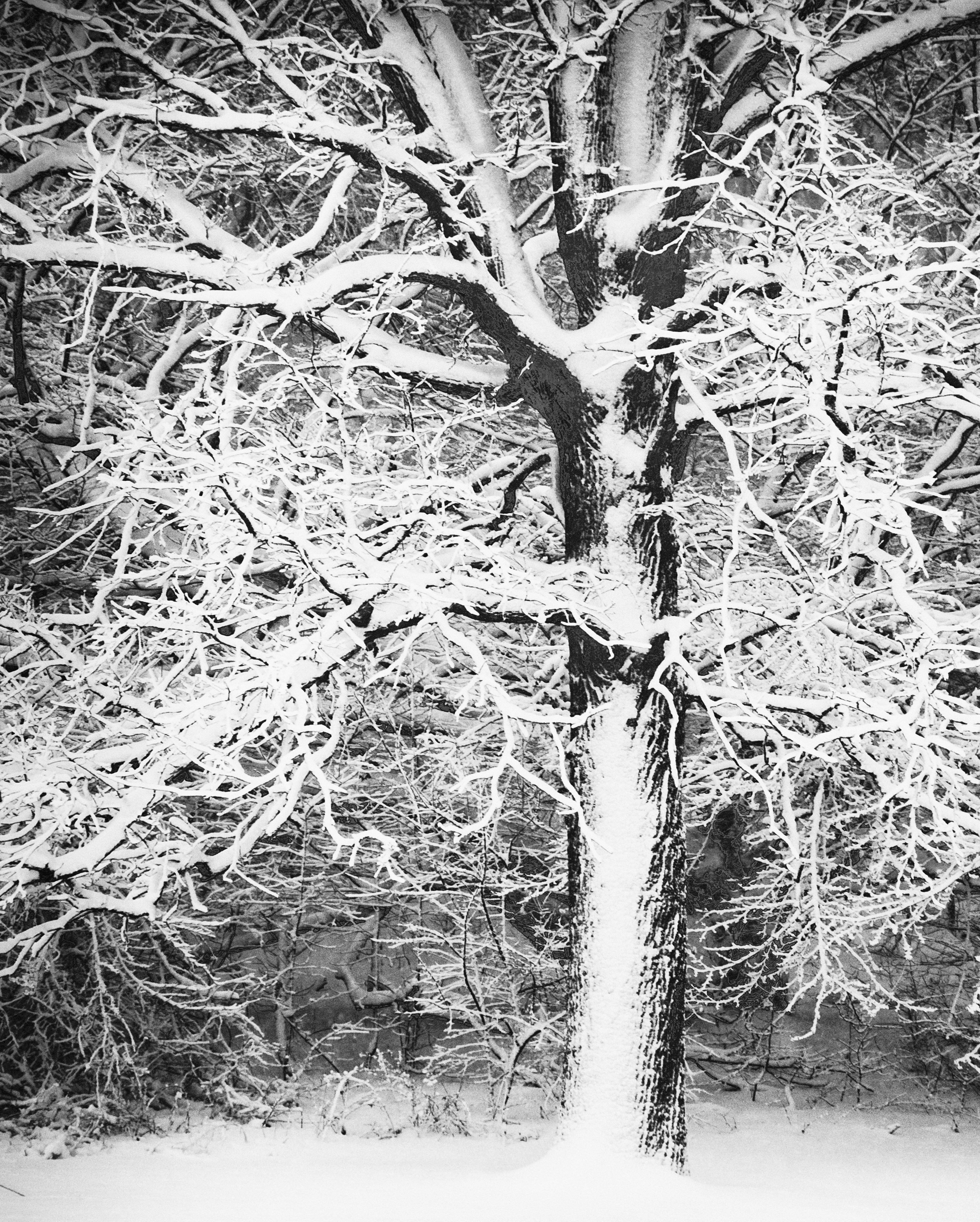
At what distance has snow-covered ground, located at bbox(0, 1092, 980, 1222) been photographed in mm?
4676

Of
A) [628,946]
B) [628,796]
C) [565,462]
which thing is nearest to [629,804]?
[628,796]

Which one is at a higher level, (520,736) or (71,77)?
(71,77)

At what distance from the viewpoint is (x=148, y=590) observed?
9586mm

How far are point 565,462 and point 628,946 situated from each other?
2.61 meters

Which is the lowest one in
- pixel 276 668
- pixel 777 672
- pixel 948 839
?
pixel 948 839

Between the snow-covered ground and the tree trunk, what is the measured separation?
353mm

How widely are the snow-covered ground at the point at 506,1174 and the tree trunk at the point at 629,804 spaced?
13.9 inches

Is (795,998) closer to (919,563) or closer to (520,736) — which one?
(520,736)

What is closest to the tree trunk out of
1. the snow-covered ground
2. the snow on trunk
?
the snow on trunk

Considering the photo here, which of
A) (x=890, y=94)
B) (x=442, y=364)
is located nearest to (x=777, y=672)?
(x=442, y=364)

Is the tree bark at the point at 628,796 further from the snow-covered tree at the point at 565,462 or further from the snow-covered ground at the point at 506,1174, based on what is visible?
→ the snow-covered ground at the point at 506,1174

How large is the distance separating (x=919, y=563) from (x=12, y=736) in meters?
4.93

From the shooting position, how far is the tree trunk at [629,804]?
5.09 m

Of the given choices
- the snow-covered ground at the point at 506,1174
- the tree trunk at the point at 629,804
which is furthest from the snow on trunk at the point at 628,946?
the snow-covered ground at the point at 506,1174
